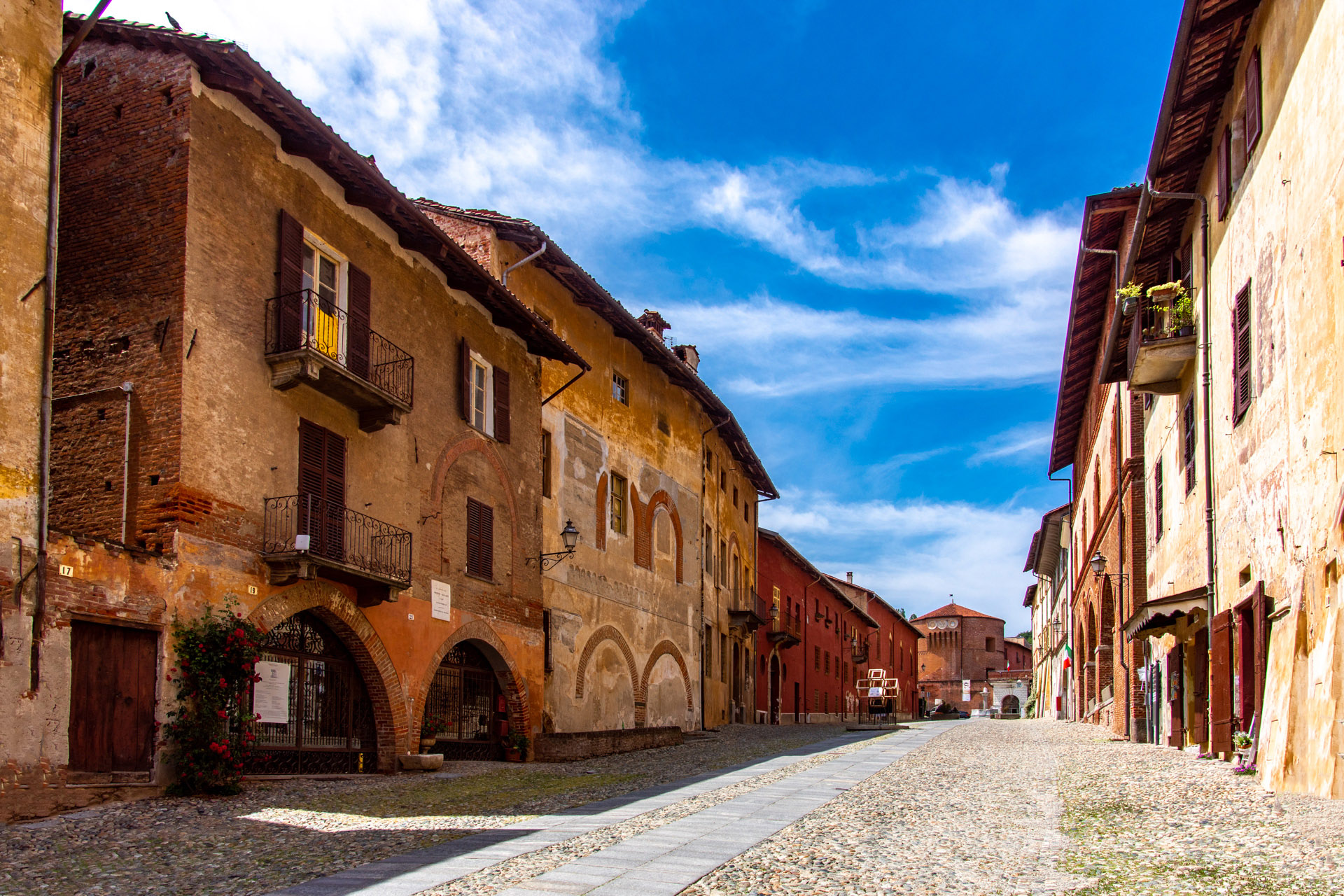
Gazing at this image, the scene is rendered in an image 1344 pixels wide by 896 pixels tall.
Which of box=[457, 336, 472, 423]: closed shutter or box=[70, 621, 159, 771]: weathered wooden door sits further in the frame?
box=[457, 336, 472, 423]: closed shutter

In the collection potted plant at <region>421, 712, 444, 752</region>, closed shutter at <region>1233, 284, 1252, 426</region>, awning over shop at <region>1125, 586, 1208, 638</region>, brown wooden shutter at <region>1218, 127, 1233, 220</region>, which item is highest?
brown wooden shutter at <region>1218, 127, 1233, 220</region>

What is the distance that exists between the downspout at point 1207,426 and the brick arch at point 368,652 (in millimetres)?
10946

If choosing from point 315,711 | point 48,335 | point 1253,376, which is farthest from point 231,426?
point 1253,376

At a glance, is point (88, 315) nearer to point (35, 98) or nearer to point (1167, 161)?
point (35, 98)

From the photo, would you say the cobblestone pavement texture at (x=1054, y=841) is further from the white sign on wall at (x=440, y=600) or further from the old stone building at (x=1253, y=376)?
the white sign on wall at (x=440, y=600)

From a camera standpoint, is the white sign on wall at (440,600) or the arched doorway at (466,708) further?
the arched doorway at (466,708)

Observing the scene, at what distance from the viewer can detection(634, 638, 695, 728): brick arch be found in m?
27.4

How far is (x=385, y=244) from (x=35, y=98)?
20.3 feet

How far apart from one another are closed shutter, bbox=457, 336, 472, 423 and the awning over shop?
419 inches

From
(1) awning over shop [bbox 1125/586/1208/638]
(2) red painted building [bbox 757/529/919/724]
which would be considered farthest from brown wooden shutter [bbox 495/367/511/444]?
(2) red painted building [bbox 757/529/919/724]

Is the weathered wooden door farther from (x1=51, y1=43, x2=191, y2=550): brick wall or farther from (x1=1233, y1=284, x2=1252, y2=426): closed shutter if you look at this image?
(x1=1233, y1=284, x2=1252, y2=426): closed shutter

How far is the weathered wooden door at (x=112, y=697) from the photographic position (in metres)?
11.2

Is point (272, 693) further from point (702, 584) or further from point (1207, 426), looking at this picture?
point (702, 584)

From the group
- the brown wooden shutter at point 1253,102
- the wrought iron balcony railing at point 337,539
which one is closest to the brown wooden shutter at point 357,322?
the wrought iron balcony railing at point 337,539
